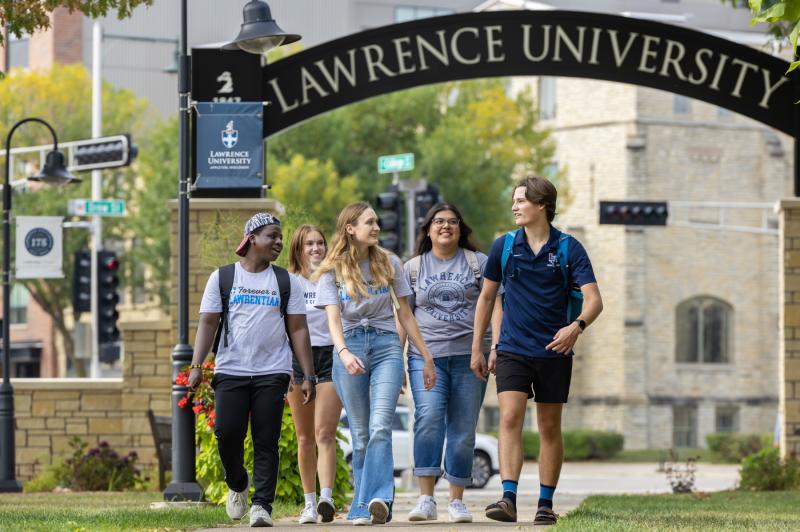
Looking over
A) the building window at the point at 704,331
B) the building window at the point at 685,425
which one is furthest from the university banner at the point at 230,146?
the building window at the point at 704,331

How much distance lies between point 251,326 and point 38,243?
1389 cm

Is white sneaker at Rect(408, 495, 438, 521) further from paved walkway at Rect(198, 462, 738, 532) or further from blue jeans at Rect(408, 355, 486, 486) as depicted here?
blue jeans at Rect(408, 355, 486, 486)

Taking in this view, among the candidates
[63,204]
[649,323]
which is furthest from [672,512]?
[649,323]

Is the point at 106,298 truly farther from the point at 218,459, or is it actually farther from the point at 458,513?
the point at 458,513

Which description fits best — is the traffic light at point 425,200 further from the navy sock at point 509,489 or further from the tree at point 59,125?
the tree at point 59,125

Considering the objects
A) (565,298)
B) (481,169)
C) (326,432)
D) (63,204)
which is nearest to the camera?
(565,298)

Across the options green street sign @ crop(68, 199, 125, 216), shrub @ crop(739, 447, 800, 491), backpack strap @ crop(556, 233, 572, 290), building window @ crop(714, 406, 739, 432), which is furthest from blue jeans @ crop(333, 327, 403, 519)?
building window @ crop(714, 406, 739, 432)

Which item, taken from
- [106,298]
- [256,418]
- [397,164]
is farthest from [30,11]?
[106,298]

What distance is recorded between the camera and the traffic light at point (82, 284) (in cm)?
3169

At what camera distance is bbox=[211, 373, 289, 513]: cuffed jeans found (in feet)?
33.6

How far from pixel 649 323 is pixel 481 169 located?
515 inches

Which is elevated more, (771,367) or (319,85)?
(319,85)

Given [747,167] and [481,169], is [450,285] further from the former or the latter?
[747,167]

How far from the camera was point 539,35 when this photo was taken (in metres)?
17.1
